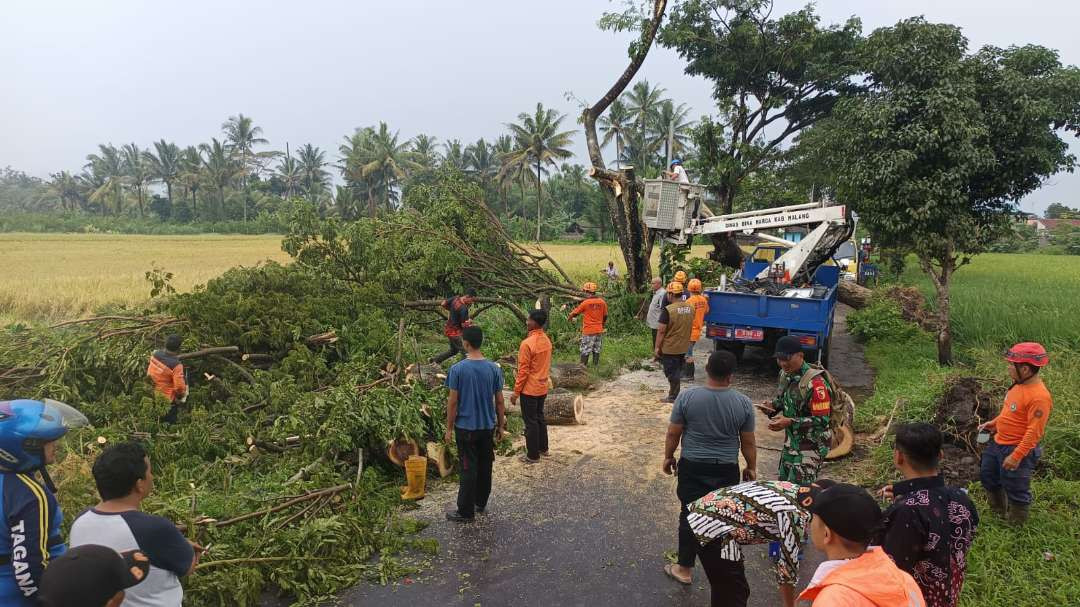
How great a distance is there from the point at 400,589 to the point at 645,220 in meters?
9.48

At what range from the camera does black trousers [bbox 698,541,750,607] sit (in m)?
3.58

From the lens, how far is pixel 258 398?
6.85 m

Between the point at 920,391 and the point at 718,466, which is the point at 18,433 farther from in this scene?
the point at 920,391

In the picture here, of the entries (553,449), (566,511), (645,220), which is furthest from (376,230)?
(566,511)

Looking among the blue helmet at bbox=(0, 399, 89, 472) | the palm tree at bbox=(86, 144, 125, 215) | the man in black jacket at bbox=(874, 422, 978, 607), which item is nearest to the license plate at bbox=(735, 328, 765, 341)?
the man in black jacket at bbox=(874, 422, 978, 607)

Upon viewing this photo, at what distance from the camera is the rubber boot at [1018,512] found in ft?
15.0

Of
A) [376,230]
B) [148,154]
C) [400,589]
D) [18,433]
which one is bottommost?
[400,589]

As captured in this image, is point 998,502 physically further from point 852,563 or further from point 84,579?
point 84,579

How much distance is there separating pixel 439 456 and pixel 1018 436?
15.4ft

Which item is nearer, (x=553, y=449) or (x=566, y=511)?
(x=566, y=511)

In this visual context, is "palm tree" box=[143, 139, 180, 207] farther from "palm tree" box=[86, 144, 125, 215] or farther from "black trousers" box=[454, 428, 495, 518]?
"black trousers" box=[454, 428, 495, 518]

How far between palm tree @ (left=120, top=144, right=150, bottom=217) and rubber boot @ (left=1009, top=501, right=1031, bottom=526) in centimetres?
6491

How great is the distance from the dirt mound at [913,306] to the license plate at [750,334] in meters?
5.65

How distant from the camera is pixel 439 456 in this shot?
614 cm
